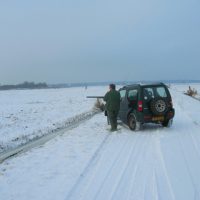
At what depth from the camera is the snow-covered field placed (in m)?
6.31

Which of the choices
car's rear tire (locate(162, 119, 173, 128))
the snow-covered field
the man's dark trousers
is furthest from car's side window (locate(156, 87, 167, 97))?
the snow-covered field

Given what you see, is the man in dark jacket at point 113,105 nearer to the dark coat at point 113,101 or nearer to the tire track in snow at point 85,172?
the dark coat at point 113,101

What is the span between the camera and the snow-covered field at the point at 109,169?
6.31 meters

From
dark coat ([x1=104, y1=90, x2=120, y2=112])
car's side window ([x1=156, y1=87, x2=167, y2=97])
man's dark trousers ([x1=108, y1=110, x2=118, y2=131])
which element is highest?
car's side window ([x1=156, y1=87, x2=167, y2=97])

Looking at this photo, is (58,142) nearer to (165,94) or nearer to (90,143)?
(90,143)

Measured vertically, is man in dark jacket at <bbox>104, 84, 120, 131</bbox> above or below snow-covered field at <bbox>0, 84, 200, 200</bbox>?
above

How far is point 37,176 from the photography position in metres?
7.62

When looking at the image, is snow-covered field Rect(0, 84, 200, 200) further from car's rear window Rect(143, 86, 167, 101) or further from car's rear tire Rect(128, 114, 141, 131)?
car's rear window Rect(143, 86, 167, 101)

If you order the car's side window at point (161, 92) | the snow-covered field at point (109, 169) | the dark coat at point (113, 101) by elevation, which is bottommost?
the snow-covered field at point (109, 169)

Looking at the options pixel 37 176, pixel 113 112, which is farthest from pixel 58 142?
pixel 37 176

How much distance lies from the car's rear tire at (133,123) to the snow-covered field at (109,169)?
1.28 meters

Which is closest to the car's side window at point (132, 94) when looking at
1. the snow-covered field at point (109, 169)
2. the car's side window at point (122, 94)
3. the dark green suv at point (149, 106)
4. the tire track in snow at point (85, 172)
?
the dark green suv at point (149, 106)

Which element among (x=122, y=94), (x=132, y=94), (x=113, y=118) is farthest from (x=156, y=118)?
(x=122, y=94)

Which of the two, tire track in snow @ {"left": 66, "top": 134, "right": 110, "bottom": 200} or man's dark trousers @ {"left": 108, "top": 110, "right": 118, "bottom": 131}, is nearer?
tire track in snow @ {"left": 66, "top": 134, "right": 110, "bottom": 200}
